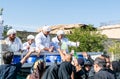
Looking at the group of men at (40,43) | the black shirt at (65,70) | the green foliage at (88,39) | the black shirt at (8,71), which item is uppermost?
the group of men at (40,43)

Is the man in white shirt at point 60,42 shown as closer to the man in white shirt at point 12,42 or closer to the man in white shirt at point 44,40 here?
the man in white shirt at point 44,40

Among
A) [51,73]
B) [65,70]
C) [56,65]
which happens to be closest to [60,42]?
[65,70]

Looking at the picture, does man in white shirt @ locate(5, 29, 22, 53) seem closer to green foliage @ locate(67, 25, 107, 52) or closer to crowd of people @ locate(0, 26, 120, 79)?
crowd of people @ locate(0, 26, 120, 79)

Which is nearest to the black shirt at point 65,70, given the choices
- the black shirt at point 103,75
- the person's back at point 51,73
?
the person's back at point 51,73

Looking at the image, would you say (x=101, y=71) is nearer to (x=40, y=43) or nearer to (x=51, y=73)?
(x=51, y=73)

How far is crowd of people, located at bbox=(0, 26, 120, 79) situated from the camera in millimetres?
6223

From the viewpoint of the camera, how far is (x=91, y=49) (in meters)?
36.5

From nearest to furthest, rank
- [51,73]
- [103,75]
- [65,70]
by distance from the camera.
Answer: [103,75] < [51,73] < [65,70]

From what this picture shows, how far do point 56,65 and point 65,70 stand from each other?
321mm

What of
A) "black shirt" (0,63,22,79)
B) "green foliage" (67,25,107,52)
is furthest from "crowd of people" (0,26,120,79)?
"green foliage" (67,25,107,52)

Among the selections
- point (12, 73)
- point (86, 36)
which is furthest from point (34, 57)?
point (86, 36)

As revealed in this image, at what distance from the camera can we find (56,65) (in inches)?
287

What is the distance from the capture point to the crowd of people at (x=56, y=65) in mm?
6223

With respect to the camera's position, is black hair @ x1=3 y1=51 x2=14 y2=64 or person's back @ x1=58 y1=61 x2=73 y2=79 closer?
black hair @ x1=3 y1=51 x2=14 y2=64
